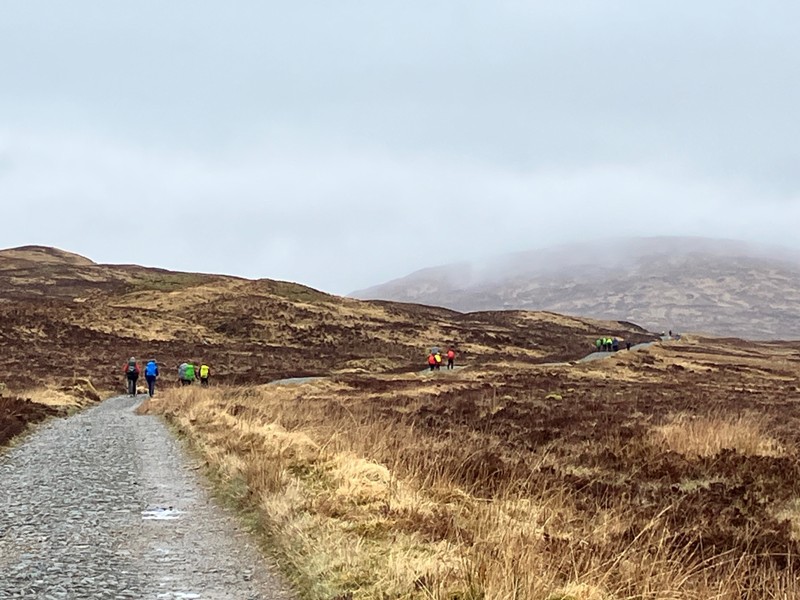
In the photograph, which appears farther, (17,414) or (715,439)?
(17,414)

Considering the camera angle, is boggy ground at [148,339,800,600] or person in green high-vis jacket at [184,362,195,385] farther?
person in green high-vis jacket at [184,362,195,385]

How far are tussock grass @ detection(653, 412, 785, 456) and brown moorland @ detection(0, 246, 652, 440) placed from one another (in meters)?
21.1

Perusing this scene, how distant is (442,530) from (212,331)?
226 ft

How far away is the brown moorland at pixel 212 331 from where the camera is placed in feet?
153

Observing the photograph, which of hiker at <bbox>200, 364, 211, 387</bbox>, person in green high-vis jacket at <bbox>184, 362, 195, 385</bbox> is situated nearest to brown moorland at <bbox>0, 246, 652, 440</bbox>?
person in green high-vis jacket at <bbox>184, 362, 195, 385</bbox>

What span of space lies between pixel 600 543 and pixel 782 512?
5201 millimetres

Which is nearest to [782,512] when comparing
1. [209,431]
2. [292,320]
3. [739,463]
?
[739,463]

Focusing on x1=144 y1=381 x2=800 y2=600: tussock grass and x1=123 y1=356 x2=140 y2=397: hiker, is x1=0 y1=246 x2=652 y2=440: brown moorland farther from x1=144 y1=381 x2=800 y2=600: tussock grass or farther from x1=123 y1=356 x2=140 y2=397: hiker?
x1=144 y1=381 x2=800 y2=600: tussock grass

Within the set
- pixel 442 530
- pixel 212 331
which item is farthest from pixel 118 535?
pixel 212 331

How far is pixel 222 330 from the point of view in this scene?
241ft

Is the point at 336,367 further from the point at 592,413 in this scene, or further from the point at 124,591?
the point at 124,591

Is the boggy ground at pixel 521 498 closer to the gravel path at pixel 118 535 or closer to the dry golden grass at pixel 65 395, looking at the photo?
the gravel path at pixel 118 535

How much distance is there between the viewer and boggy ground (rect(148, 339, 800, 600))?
5430mm

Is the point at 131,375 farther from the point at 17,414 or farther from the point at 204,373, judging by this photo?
the point at 17,414
